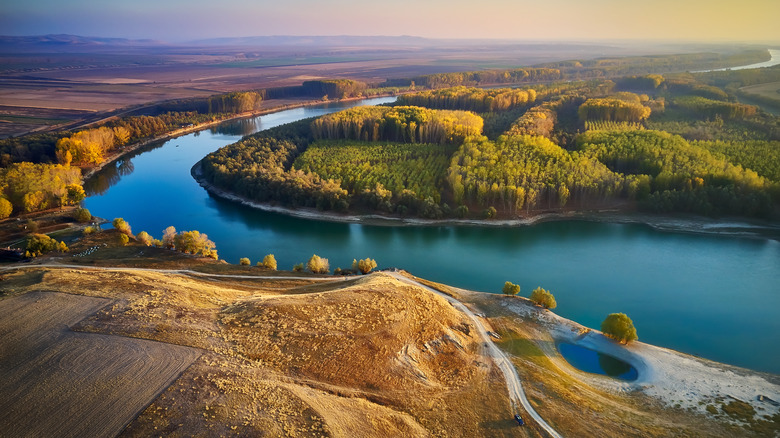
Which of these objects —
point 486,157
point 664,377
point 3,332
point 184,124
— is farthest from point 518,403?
point 184,124

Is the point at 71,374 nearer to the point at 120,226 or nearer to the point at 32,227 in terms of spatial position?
the point at 120,226

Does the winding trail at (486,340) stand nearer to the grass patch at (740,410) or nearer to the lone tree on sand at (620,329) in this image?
the lone tree on sand at (620,329)

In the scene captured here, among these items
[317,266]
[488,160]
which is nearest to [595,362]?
[317,266]

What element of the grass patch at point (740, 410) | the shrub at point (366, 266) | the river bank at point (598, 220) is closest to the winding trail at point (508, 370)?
the shrub at point (366, 266)

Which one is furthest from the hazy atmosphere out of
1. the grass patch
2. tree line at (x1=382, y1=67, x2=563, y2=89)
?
tree line at (x1=382, y1=67, x2=563, y2=89)

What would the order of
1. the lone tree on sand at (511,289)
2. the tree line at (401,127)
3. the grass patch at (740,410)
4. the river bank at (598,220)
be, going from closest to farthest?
the grass patch at (740,410)
the lone tree on sand at (511,289)
the river bank at (598,220)
the tree line at (401,127)

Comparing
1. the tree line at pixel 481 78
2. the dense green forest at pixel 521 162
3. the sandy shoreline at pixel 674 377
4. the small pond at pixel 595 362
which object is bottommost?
the small pond at pixel 595 362
